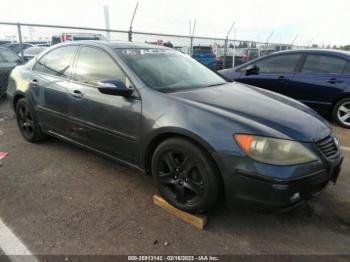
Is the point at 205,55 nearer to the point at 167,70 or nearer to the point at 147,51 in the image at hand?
the point at 147,51

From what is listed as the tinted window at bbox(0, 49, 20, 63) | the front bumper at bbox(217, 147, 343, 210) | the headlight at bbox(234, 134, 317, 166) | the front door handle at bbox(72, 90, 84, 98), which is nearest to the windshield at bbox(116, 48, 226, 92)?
the front door handle at bbox(72, 90, 84, 98)

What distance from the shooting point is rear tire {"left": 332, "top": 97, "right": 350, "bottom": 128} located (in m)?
5.73

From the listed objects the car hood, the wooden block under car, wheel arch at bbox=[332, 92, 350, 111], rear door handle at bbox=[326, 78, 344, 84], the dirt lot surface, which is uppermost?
the car hood

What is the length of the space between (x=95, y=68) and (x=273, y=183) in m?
2.29

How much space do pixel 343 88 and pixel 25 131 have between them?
562cm

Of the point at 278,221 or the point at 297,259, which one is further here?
the point at 278,221

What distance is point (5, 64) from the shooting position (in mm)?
7445

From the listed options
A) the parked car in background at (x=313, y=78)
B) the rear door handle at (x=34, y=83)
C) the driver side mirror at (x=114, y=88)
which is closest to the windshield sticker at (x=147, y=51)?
the driver side mirror at (x=114, y=88)

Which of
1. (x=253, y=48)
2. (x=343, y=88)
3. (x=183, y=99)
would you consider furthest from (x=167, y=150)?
(x=253, y=48)

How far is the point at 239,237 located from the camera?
255 centimetres

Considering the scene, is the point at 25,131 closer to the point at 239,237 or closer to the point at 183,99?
the point at 183,99

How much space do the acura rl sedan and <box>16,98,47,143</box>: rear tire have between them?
371 millimetres

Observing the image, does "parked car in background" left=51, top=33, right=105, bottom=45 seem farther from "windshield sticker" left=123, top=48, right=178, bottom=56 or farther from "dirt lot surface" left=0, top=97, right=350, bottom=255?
"dirt lot surface" left=0, top=97, right=350, bottom=255

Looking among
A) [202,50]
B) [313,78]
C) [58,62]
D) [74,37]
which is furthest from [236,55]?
[58,62]
